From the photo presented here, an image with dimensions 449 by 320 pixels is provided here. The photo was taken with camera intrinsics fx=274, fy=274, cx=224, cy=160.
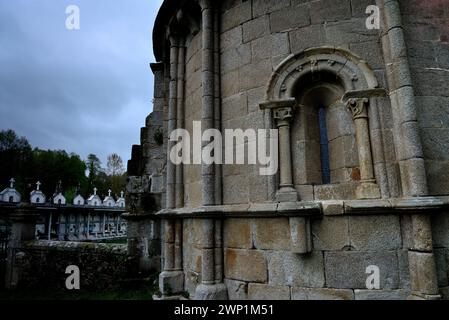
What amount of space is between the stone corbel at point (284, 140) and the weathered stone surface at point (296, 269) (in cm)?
71

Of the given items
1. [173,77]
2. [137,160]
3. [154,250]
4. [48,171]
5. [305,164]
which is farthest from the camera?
[48,171]

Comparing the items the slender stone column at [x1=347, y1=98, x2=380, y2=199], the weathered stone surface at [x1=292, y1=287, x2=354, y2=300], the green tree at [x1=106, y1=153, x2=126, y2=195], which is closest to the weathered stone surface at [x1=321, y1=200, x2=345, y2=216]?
the slender stone column at [x1=347, y1=98, x2=380, y2=199]

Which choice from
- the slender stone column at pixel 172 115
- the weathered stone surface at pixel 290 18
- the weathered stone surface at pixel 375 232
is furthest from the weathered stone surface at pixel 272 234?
the weathered stone surface at pixel 290 18

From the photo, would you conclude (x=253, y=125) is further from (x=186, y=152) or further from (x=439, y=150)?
(x=439, y=150)

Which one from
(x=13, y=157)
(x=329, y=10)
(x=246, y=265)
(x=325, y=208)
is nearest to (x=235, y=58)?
(x=329, y=10)

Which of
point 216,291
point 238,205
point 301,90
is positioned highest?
point 301,90

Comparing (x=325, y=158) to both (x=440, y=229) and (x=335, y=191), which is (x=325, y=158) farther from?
(x=440, y=229)

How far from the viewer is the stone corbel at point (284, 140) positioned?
3455 millimetres

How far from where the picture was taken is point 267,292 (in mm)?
3426

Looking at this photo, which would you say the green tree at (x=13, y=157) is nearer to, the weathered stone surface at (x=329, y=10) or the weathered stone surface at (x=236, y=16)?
the weathered stone surface at (x=236, y=16)

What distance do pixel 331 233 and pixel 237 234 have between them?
3.96ft

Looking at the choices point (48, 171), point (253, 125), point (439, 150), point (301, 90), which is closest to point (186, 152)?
point (253, 125)

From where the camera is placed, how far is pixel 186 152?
484cm

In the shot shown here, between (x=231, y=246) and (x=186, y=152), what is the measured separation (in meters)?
1.87
